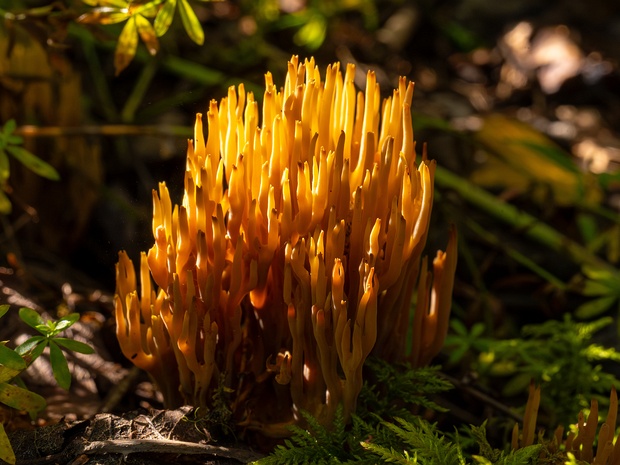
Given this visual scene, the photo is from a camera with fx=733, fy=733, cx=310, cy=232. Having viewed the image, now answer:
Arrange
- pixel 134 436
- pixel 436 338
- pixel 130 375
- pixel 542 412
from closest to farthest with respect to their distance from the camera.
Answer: pixel 134 436, pixel 436 338, pixel 130 375, pixel 542 412

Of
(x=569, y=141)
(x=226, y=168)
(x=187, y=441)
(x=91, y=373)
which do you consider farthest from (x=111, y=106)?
(x=569, y=141)

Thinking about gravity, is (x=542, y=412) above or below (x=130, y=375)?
below

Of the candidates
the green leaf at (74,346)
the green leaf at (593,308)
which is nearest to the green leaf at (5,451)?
the green leaf at (74,346)

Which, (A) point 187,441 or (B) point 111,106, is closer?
(A) point 187,441

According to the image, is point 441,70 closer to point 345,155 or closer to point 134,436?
point 345,155

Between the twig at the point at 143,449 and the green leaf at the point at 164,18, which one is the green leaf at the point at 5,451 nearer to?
the twig at the point at 143,449

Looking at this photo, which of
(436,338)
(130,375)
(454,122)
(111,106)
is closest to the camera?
(436,338)

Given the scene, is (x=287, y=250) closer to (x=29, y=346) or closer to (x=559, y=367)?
(x=29, y=346)
